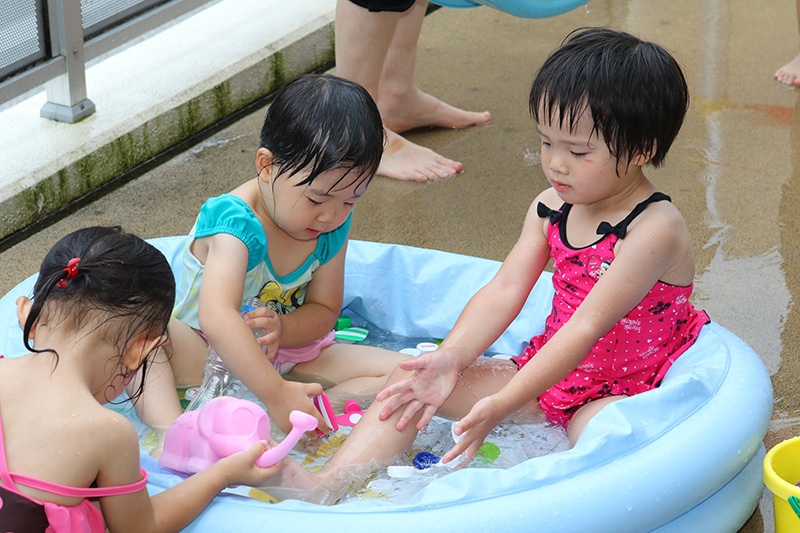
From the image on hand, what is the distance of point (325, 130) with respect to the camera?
2.24 metres

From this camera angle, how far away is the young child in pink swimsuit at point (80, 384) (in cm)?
166

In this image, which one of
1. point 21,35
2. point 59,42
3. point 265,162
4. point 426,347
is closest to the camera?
point 265,162

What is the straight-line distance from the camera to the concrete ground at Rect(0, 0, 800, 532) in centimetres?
309

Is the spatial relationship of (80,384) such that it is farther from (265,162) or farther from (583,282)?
(583,282)

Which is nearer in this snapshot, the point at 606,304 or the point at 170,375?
the point at 606,304

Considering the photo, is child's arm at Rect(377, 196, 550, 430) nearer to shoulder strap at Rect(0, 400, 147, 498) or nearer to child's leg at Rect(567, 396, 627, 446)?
child's leg at Rect(567, 396, 627, 446)

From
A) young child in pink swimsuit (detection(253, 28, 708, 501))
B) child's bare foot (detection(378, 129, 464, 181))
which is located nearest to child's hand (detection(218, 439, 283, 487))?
young child in pink swimsuit (detection(253, 28, 708, 501))

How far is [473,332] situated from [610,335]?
0.30 meters

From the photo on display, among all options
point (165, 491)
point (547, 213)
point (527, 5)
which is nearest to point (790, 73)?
point (527, 5)

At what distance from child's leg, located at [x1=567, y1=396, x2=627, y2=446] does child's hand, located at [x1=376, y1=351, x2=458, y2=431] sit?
27 cm

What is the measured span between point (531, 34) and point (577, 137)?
306cm

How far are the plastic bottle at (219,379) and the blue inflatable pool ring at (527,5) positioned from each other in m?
1.44

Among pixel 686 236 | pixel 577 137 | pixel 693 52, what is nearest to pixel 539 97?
pixel 577 137

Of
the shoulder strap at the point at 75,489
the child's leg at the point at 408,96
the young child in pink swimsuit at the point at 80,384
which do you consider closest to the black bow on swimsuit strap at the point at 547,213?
the young child in pink swimsuit at the point at 80,384
